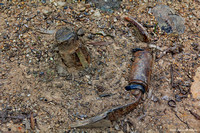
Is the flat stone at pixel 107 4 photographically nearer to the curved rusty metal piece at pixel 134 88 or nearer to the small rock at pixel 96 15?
the small rock at pixel 96 15

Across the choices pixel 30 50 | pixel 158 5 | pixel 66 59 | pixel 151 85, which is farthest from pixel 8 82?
pixel 158 5

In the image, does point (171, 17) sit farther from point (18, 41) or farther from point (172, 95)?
point (18, 41)

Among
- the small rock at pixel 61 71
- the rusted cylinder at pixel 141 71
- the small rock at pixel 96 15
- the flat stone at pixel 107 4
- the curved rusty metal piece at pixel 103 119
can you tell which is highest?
the flat stone at pixel 107 4

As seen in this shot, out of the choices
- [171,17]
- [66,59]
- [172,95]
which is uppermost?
[171,17]

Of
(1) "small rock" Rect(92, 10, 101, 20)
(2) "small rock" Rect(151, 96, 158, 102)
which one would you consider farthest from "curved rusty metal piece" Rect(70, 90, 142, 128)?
(1) "small rock" Rect(92, 10, 101, 20)

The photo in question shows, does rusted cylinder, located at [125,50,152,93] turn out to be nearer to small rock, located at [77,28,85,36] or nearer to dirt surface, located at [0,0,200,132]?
dirt surface, located at [0,0,200,132]

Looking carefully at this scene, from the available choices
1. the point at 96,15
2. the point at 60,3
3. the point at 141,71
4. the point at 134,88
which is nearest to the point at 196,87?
the point at 141,71

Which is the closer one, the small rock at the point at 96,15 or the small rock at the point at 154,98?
the small rock at the point at 154,98

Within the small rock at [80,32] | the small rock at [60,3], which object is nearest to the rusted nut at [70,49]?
the small rock at [80,32]
